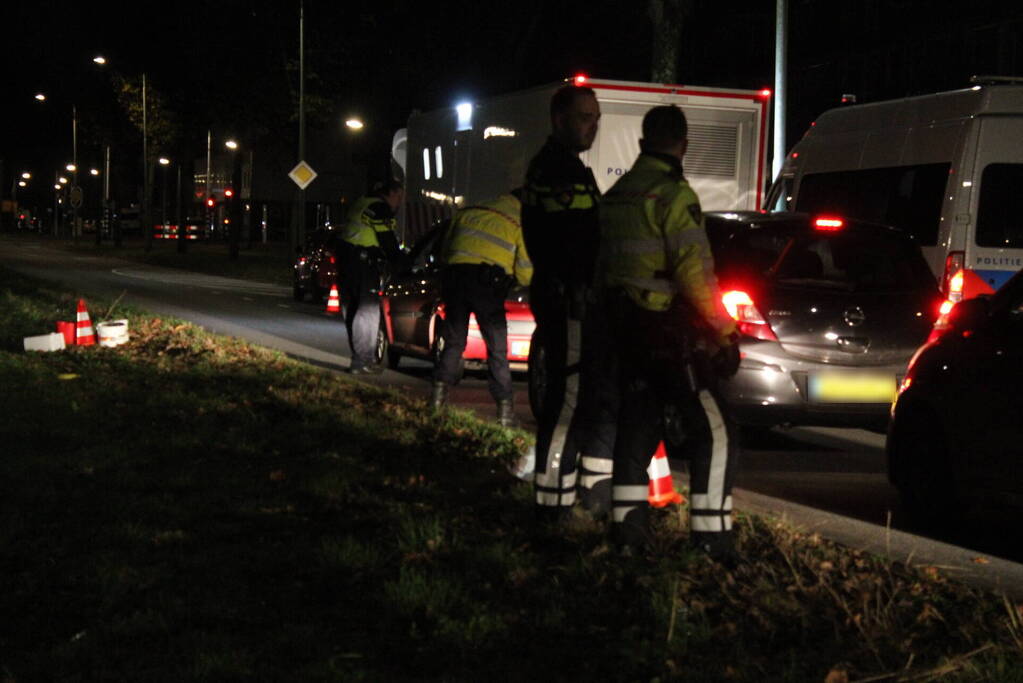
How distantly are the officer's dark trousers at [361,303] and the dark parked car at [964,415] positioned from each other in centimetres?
665

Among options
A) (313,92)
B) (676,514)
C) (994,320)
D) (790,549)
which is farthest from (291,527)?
(313,92)

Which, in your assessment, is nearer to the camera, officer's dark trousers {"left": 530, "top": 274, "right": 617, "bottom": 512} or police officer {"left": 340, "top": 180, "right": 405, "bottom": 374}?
officer's dark trousers {"left": 530, "top": 274, "right": 617, "bottom": 512}

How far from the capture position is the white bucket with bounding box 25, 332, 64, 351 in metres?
14.5

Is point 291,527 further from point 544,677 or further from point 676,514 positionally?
point 544,677

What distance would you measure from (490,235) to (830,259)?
7.26 ft

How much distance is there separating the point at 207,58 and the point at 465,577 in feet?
139

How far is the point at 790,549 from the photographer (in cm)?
632

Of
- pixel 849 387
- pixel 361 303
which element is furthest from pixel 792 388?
pixel 361 303

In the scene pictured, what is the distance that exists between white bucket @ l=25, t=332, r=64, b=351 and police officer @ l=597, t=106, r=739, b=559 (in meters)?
9.62

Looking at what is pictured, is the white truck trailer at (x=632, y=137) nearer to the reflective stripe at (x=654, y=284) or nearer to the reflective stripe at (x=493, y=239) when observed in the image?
the reflective stripe at (x=493, y=239)

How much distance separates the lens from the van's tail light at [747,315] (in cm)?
979

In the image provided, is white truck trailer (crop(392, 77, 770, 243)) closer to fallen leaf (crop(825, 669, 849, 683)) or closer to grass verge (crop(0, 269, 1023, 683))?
grass verge (crop(0, 269, 1023, 683))

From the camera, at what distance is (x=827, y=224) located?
33.3 ft

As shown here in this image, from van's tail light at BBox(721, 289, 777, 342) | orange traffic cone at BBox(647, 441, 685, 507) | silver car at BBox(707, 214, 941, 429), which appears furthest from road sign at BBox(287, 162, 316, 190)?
orange traffic cone at BBox(647, 441, 685, 507)
